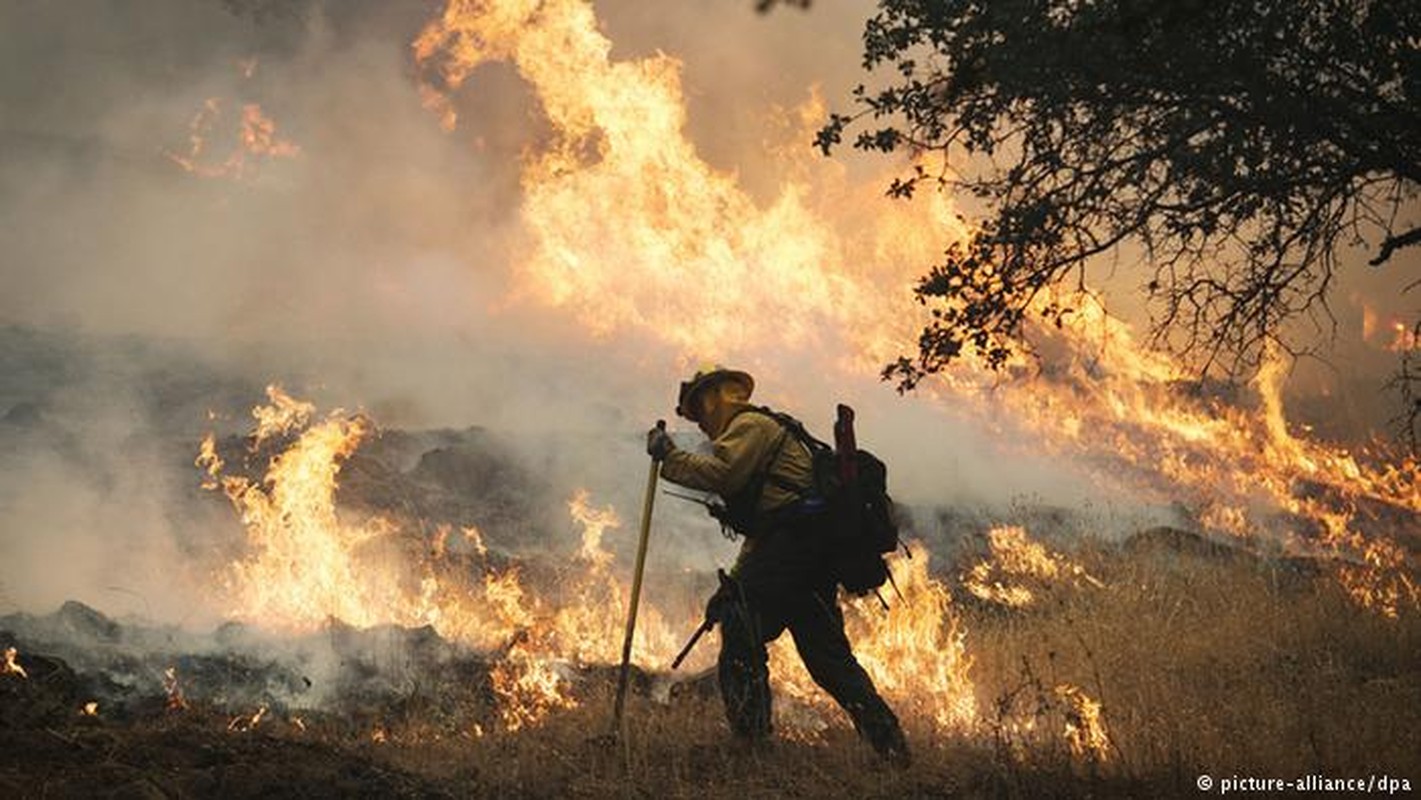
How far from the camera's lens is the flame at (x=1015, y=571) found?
35.1ft

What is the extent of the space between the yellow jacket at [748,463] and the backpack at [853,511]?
0.46ft

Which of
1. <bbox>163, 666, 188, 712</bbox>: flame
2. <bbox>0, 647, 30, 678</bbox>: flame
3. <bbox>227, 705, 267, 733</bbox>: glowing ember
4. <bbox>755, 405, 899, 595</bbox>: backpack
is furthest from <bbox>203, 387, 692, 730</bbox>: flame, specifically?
<bbox>755, 405, 899, 595</bbox>: backpack

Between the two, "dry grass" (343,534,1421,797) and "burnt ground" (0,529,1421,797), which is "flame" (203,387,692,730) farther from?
"dry grass" (343,534,1421,797)

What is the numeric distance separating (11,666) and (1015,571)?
34.2 feet

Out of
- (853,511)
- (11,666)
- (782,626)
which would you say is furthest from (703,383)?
(11,666)

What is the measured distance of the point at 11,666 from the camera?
5.28 meters

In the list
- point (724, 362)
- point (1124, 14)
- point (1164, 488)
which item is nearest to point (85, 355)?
point (724, 362)

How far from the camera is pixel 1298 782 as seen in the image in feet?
14.0

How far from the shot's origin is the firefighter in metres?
4.98

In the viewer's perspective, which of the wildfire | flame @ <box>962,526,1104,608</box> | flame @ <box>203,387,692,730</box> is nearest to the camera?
the wildfire

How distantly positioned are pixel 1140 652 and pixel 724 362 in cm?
1376

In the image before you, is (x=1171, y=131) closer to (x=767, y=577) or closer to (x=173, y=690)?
(x=767, y=577)

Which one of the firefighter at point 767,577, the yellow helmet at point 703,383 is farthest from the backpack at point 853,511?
the yellow helmet at point 703,383

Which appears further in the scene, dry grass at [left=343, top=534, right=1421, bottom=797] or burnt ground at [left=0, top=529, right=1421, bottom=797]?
dry grass at [left=343, top=534, right=1421, bottom=797]
